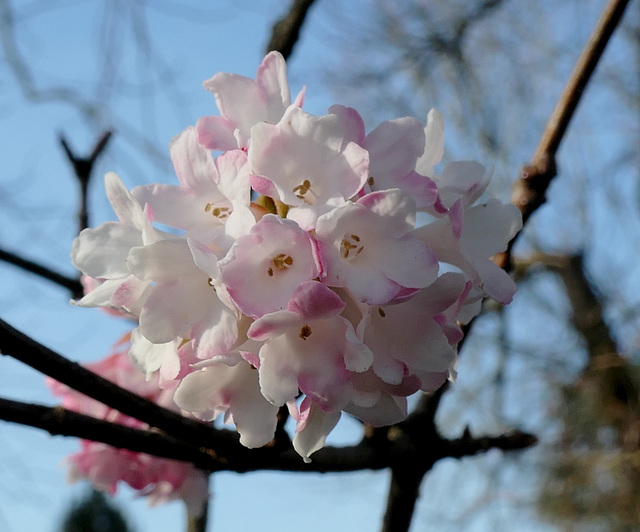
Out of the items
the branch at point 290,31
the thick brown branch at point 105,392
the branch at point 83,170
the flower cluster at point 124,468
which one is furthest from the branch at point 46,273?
the thick brown branch at point 105,392

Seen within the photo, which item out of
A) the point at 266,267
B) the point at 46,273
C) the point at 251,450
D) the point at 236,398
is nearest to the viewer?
the point at 266,267

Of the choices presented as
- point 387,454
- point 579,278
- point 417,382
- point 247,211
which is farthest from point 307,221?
point 579,278

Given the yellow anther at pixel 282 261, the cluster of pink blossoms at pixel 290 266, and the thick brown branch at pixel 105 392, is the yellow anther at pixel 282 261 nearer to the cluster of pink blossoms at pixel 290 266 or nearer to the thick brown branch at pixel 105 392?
the cluster of pink blossoms at pixel 290 266

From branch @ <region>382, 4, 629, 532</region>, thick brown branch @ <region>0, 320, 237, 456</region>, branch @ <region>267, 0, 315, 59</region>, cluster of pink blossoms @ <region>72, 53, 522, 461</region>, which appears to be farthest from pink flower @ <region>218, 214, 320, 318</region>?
branch @ <region>267, 0, 315, 59</region>

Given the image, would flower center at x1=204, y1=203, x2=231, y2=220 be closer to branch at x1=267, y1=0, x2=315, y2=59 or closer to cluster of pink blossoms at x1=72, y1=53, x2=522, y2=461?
cluster of pink blossoms at x1=72, y1=53, x2=522, y2=461

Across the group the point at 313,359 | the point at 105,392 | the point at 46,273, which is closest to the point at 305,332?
the point at 313,359

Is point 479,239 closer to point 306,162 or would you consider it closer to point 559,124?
point 306,162

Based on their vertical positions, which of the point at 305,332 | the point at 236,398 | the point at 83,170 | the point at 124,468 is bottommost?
the point at 124,468
